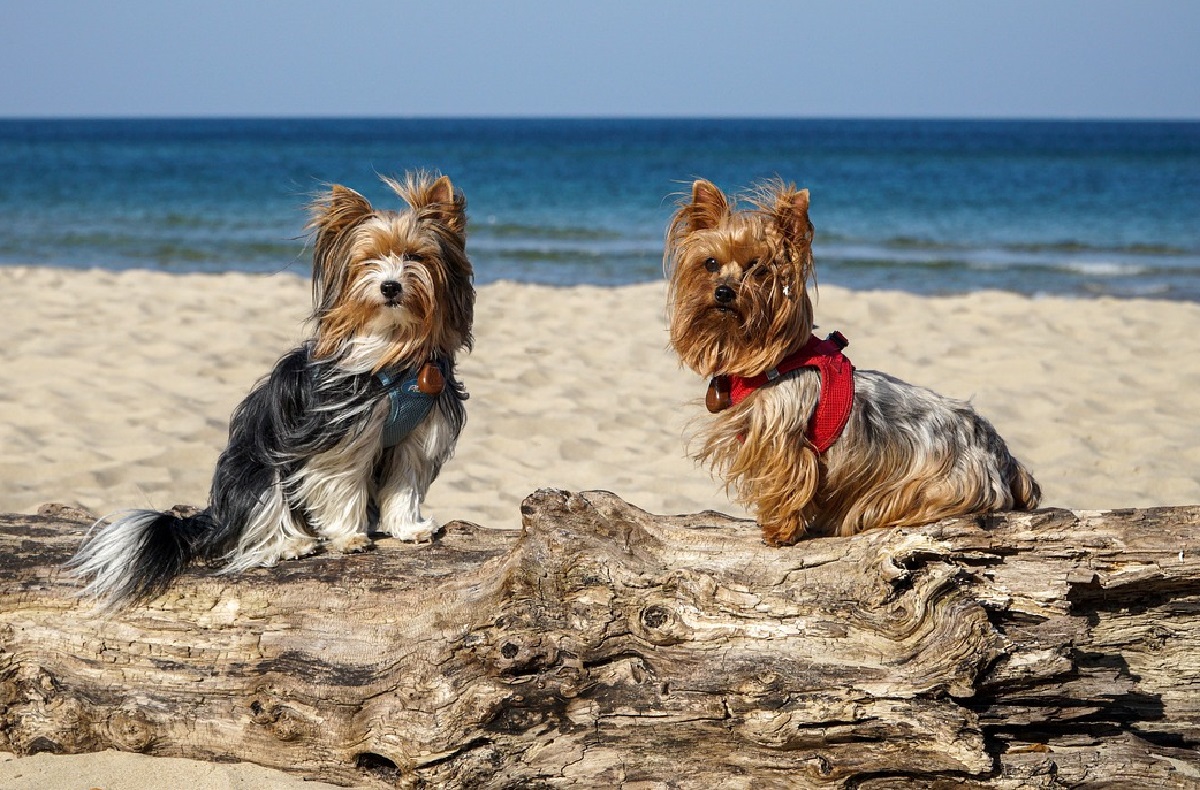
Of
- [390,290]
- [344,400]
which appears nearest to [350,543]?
[344,400]

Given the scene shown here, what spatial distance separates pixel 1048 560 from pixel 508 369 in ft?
20.7

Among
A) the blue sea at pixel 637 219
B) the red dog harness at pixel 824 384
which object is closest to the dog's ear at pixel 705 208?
the blue sea at pixel 637 219

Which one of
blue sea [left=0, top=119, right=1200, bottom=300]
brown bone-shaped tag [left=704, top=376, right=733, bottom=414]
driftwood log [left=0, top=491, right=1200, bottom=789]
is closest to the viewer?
driftwood log [left=0, top=491, right=1200, bottom=789]

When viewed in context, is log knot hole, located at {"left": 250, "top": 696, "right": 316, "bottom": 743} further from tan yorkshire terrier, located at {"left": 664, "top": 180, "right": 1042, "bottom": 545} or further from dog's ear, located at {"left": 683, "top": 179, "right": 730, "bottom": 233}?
dog's ear, located at {"left": 683, "top": 179, "right": 730, "bottom": 233}

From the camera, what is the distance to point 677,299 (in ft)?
12.2

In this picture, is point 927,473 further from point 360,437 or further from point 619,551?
point 360,437

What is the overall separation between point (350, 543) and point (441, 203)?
127 cm

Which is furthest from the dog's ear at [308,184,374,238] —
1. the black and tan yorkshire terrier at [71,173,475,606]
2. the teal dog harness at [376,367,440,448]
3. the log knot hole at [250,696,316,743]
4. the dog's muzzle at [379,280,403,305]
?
the log knot hole at [250,696,316,743]

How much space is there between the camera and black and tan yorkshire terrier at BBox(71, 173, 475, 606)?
3.87 meters

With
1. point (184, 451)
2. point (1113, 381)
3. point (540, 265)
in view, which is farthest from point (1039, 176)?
point (184, 451)

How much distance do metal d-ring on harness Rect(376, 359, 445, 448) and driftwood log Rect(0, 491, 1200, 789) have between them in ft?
1.99

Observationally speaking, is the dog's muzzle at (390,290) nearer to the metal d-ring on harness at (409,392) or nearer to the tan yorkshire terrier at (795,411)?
the metal d-ring on harness at (409,392)

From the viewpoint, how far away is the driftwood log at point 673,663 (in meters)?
3.06

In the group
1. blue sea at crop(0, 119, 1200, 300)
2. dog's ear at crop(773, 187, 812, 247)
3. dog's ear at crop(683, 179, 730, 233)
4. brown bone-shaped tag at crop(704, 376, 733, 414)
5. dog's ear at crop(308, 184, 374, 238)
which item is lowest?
brown bone-shaped tag at crop(704, 376, 733, 414)
